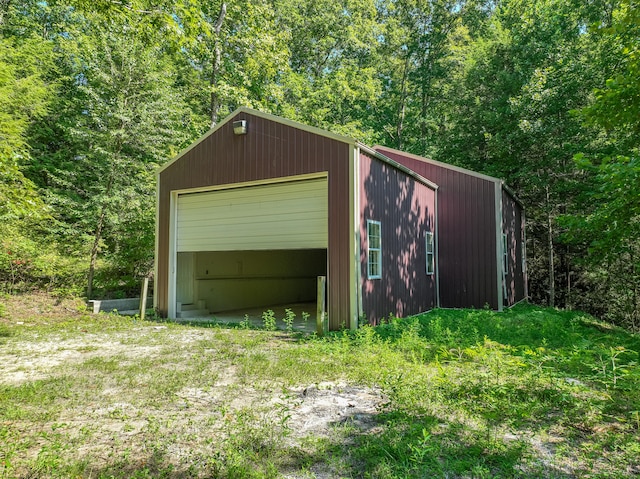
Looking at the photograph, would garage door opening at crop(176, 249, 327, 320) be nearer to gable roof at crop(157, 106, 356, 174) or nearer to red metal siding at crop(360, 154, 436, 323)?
gable roof at crop(157, 106, 356, 174)

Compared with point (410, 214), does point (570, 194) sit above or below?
above

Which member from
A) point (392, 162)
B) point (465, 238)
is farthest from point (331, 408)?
point (465, 238)

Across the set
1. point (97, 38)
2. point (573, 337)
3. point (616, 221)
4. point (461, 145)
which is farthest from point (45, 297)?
point (461, 145)

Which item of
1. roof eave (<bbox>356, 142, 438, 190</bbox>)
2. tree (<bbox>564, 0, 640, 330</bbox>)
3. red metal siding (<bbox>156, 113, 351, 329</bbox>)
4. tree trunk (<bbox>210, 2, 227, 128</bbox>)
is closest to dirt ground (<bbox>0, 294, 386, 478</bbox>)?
red metal siding (<bbox>156, 113, 351, 329</bbox>)

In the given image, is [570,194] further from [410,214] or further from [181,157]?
[181,157]

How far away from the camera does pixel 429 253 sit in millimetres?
10766

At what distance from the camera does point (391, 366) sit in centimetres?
464

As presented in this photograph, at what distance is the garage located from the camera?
26.5 feet

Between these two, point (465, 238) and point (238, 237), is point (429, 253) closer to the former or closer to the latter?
point (465, 238)

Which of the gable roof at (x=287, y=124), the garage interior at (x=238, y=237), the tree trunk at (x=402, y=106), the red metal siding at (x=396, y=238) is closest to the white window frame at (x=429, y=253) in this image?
the red metal siding at (x=396, y=238)

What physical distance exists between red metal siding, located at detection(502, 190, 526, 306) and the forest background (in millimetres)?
1767

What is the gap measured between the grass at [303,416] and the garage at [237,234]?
286 cm

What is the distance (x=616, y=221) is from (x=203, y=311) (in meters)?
9.23

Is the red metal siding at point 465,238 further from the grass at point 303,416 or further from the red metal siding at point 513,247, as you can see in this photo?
the grass at point 303,416
